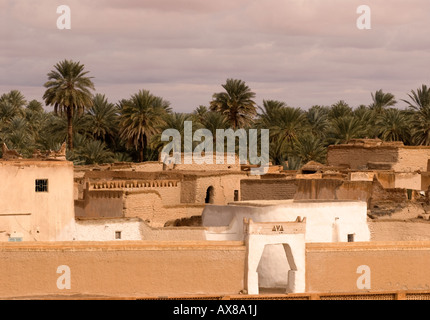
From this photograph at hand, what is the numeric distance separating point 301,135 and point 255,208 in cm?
3619

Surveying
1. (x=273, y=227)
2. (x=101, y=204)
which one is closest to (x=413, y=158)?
(x=101, y=204)

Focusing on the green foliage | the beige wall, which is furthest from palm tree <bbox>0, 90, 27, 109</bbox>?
the beige wall

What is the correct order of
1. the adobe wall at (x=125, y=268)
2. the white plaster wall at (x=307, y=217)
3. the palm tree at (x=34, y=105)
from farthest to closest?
the palm tree at (x=34, y=105)
the white plaster wall at (x=307, y=217)
the adobe wall at (x=125, y=268)

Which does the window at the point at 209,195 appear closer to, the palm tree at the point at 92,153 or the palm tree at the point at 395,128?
the palm tree at the point at 92,153

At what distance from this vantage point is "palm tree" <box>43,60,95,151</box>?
66438 millimetres

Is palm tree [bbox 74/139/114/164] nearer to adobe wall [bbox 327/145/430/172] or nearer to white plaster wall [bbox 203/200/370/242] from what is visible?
adobe wall [bbox 327/145/430/172]

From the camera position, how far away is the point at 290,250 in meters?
32.8

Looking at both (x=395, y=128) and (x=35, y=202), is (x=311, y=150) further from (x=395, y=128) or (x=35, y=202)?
(x=35, y=202)

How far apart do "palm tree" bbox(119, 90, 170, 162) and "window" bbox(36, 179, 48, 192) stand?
32.4m

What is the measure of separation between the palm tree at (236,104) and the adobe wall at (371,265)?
1694 inches

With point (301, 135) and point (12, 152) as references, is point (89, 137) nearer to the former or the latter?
point (301, 135)

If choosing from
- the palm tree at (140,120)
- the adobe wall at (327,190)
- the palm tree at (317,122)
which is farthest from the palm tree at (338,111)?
the adobe wall at (327,190)

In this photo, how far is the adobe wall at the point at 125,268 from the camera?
30484mm
